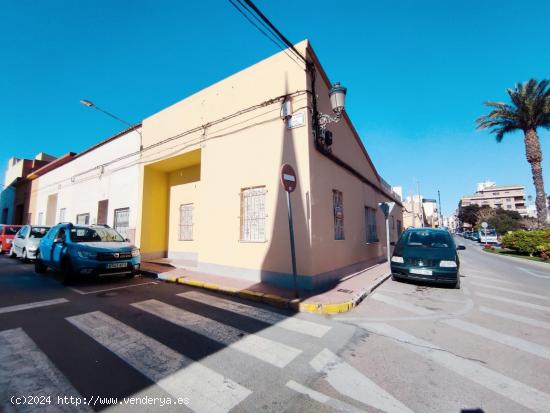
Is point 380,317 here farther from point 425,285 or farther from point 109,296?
point 109,296

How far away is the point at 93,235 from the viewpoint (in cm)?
798

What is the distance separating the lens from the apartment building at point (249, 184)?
7.04 m

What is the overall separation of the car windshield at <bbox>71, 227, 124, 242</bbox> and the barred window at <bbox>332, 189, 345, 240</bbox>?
23.3ft

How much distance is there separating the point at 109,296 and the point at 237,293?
2929mm

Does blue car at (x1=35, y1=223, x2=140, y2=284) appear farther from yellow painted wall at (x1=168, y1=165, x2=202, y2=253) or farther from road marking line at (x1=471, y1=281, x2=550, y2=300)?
road marking line at (x1=471, y1=281, x2=550, y2=300)

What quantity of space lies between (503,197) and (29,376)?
128 meters

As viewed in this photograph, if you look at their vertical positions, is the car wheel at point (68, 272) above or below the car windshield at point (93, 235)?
below

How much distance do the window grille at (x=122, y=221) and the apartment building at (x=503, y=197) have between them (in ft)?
365

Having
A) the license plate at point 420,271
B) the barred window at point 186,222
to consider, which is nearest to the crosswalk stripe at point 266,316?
the license plate at point 420,271

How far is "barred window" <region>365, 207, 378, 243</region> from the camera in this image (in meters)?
12.5

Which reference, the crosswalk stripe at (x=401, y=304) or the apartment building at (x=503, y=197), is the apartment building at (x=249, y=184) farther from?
the apartment building at (x=503, y=197)

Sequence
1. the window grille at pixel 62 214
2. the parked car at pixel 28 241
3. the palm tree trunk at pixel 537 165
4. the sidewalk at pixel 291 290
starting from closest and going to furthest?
the sidewalk at pixel 291 290 < the parked car at pixel 28 241 < the window grille at pixel 62 214 < the palm tree trunk at pixel 537 165

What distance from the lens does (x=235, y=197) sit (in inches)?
321

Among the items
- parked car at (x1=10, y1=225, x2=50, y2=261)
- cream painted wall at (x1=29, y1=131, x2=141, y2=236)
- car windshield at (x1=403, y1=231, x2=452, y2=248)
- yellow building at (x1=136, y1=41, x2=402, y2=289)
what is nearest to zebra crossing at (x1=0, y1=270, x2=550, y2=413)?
yellow building at (x1=136, y1=41, x2=402, y2=289)
